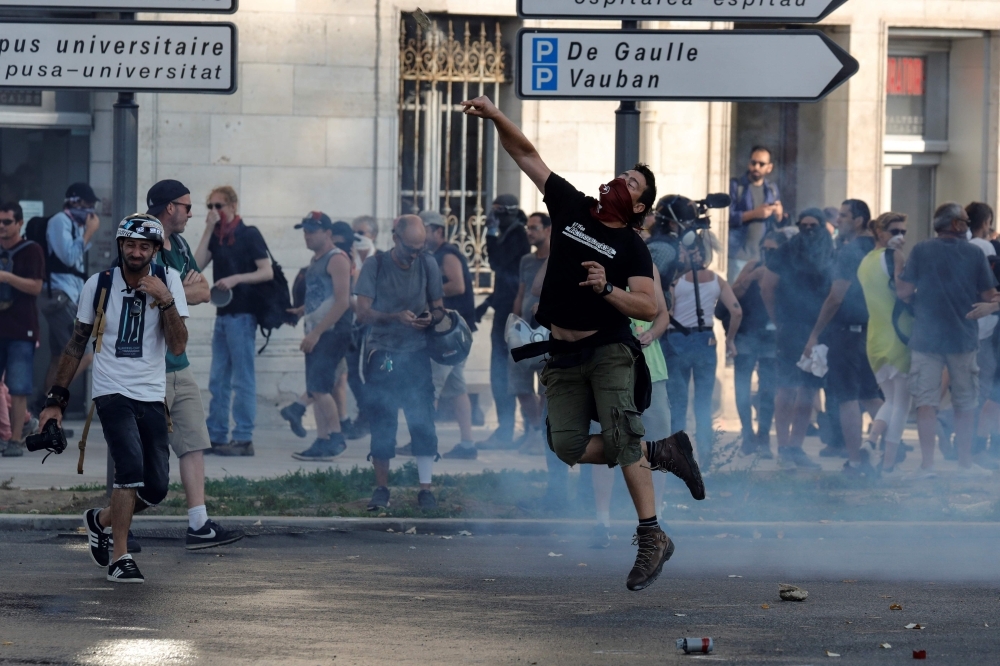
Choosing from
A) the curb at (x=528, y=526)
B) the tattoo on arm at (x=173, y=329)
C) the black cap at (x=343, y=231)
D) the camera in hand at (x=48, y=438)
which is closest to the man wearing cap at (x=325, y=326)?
the black cap at (x=343, y=231)

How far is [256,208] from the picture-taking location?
13617 millimetres

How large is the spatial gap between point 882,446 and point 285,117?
5760mm

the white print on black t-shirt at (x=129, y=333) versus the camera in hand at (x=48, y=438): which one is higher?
the white print on black t-shirt at (x=129, y=333)

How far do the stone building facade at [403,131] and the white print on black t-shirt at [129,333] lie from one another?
6151 millimetres

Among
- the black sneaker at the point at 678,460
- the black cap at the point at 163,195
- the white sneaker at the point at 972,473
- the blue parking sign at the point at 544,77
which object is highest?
the blue parking sign at the point at 544,77

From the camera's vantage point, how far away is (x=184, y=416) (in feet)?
25.8

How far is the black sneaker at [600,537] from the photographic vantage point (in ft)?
26.9

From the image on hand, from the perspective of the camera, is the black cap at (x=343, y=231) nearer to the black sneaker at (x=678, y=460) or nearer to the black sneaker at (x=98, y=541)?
the black sneaker at (x=98, y=541)

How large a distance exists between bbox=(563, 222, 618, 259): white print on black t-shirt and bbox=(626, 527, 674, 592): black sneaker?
3.78 ft

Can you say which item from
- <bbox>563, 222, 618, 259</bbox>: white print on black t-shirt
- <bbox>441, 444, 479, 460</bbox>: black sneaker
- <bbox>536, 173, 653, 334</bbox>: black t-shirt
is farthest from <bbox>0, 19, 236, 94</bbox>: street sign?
<bbox>441, 444, 479, 460</bbox>: black sneaker

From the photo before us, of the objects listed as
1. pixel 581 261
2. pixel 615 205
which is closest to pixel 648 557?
pixel 581 261

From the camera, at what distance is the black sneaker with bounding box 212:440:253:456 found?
38.4 feet

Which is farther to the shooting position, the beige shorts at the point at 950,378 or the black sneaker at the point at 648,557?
the beige shorts at the point at 950,378

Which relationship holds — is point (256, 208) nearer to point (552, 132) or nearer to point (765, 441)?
point (552, 132)
